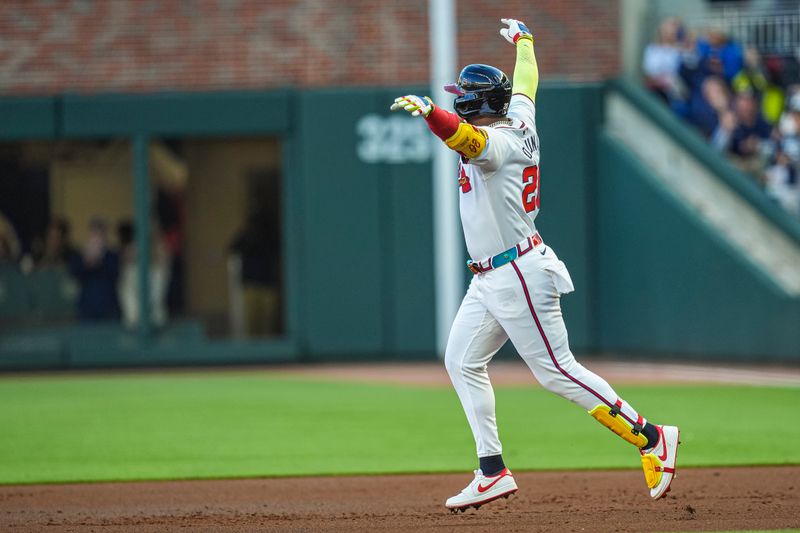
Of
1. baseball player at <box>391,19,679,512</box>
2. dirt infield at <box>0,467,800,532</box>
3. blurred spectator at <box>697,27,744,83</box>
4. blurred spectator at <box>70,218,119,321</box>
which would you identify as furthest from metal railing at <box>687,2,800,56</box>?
baseball player at <box>391,19,679,512</box>

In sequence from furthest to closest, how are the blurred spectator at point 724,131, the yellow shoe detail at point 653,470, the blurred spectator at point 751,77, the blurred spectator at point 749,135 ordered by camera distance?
1. the blurred spectator at point 724,131
2. the blurred spectator at point 751,77
3. the blurred spectator at point 749,135
4. the yellow shoe detail at point 653,470

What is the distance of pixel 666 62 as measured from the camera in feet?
49.4

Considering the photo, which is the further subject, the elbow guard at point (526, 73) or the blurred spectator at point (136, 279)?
the blurred spectator at point (136, 279)

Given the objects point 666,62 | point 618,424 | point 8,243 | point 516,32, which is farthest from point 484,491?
point 8,243

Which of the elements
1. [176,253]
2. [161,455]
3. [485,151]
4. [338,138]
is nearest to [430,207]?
[338,138]

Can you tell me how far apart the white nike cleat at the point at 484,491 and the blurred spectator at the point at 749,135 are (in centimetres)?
969

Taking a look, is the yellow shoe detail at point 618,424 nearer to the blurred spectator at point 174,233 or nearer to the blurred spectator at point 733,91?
the blurred spectator at point 733,91

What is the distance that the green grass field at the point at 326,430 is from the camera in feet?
25.5

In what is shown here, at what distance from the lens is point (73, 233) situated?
51.4ft

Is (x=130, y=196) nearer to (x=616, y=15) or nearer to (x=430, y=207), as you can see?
(x=430, y=207)

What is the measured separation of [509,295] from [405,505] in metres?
1.26

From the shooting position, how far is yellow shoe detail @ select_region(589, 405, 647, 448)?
5.89 meters

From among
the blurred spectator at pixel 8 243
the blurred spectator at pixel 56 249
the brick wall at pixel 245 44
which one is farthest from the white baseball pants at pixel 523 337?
the blurred spectator at pixel 8 243

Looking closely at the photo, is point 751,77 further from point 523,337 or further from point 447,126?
point 447,126
